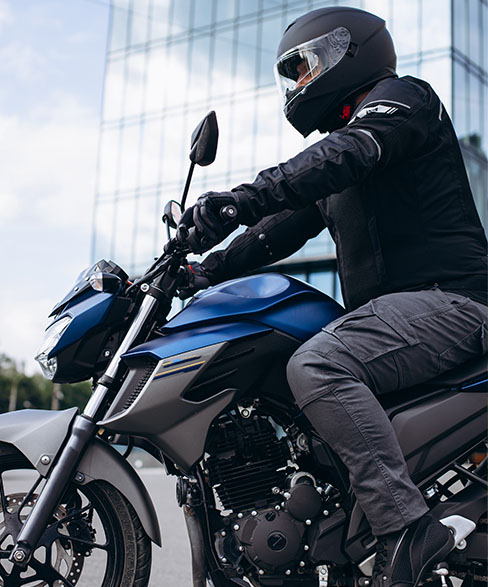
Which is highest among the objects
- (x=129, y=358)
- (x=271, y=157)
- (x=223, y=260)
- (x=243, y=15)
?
(x=243, y=15)

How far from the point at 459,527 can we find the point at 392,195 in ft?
3.96

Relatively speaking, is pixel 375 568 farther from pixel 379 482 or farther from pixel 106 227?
pixel 106 227

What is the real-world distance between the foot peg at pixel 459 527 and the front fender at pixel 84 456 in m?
1.01

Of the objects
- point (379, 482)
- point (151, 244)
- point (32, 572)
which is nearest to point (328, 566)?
point (379, 482)

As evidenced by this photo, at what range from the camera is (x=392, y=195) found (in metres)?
2.94

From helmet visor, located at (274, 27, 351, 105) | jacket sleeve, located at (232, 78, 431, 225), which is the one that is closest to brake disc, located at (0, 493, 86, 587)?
jacket sleeve, located at (232, 78, 431, 225)

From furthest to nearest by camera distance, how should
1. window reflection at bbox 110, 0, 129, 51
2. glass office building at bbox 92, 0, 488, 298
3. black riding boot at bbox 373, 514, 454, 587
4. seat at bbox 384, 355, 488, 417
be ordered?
1. window reflection at bbox 110, 0, 129, 51
2. glass office building at bbox 92, 0, 488, 298
3. seat at bbox 384, 355, 488, 417
4. black riding boot at bbox 373, 514, 454, 587

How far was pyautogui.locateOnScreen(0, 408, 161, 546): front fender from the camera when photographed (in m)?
2.70

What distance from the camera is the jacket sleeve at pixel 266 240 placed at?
3.52 m

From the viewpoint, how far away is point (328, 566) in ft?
9.03

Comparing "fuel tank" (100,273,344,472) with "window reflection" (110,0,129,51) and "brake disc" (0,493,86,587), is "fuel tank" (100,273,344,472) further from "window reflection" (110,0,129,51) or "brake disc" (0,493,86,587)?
"window reflection" (110,0,129,51)

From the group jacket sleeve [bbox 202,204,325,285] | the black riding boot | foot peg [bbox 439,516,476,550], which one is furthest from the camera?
jacket sleeve [bbox 202,204,325,285]

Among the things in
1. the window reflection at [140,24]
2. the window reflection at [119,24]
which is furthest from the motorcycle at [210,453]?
the window reflection at [119,24]

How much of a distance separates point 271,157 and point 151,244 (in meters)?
5.19
